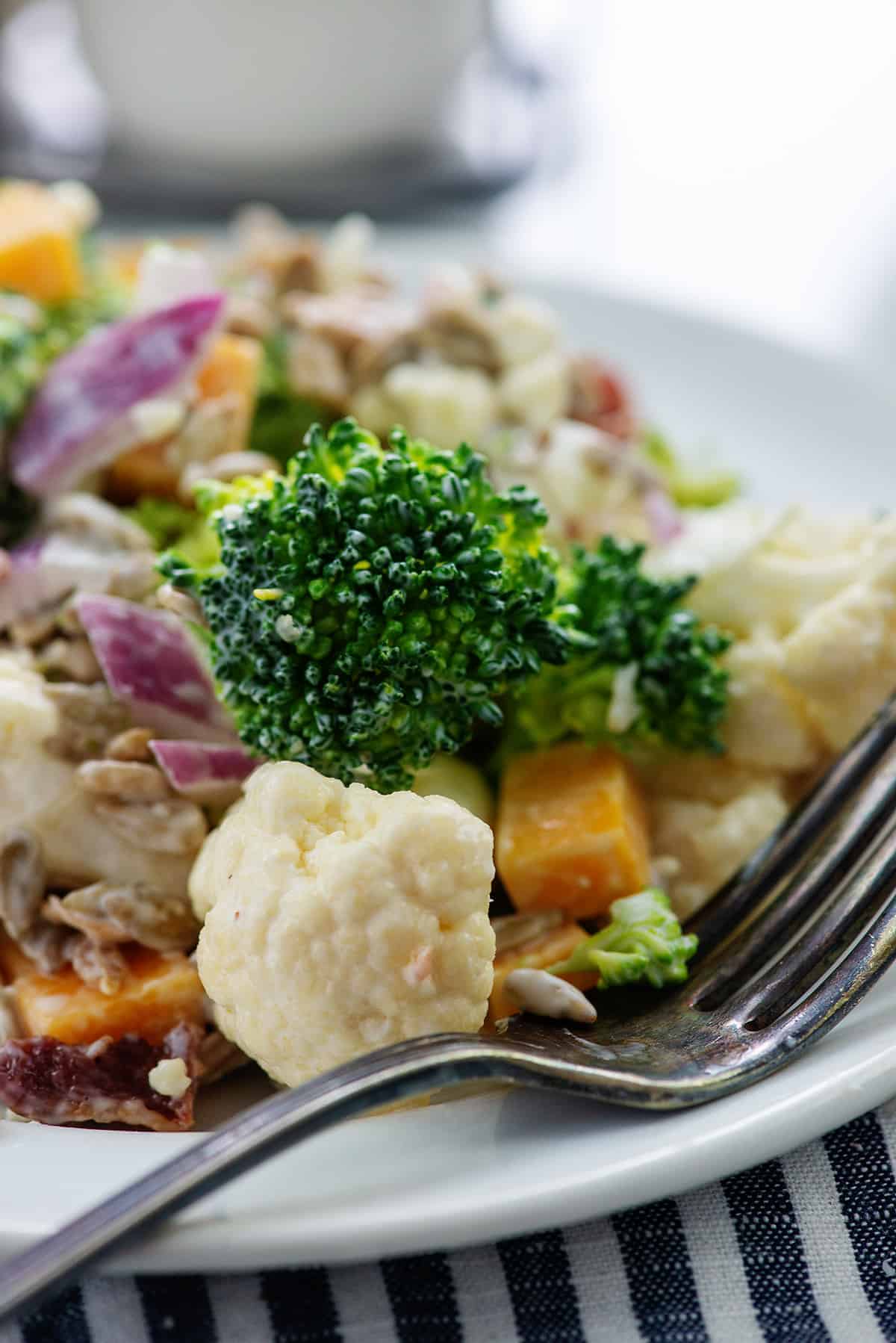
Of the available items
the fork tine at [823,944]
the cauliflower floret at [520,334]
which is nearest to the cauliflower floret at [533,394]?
the cauliflower floret at [520,334]

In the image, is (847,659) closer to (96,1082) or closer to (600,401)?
(600,401)

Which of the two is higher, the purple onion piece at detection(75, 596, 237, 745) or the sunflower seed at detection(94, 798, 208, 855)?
the purple onion piece at detection(75, 596, 237, 745)

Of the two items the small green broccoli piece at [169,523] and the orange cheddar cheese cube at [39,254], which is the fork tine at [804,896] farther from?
the orange cheddar cheese cube at [39,254]

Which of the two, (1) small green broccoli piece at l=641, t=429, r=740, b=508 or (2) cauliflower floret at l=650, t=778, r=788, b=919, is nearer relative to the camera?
(2) cauliflower floret at l=650, t=778, r=788, b=919

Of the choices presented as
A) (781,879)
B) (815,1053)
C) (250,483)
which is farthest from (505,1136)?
(250,483)

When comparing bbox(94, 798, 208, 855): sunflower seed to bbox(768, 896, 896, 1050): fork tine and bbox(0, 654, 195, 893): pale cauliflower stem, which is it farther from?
bbox(768, 896, 896, 1050): fork tine

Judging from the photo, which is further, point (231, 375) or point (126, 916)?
point (231, 375)

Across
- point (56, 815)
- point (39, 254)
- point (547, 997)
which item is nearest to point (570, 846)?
point (547, 997)

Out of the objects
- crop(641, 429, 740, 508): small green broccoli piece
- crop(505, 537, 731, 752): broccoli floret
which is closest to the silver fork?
crop(505, 537, 731, 752): broccoli floret
